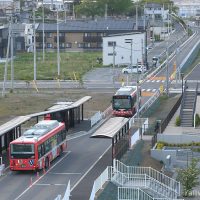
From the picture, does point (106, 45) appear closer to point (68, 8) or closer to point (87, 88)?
point (87, 88)

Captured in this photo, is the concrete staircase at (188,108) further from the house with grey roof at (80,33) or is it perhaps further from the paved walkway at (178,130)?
the house with grey roof at (80,33)

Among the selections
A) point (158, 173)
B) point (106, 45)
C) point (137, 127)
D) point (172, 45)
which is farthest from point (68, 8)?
point (158, 173)

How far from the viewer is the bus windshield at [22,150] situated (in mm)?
28031

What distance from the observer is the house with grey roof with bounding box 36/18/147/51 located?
310 feet

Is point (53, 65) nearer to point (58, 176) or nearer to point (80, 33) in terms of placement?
point (80, 33)

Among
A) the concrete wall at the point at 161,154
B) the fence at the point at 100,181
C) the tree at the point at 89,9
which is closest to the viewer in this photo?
the fence at the point at 100,181

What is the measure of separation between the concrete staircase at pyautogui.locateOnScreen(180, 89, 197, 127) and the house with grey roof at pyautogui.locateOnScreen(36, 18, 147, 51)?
174ft

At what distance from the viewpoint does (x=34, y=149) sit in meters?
28.0

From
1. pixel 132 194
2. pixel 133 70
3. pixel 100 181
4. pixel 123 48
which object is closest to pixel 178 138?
pixel 100 181

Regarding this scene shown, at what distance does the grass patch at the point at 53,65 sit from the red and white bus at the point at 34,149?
34.7m

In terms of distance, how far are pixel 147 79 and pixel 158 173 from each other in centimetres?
3647

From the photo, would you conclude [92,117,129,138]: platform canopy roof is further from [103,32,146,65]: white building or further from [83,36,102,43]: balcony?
[83,36,102,43]: balcony

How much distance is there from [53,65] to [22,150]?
4743cm

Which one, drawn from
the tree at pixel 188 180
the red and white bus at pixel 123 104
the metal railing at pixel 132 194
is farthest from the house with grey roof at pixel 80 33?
the metal railing at pixel 132 194
